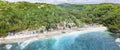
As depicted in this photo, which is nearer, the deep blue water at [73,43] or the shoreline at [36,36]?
the deep blue water at [73,43]

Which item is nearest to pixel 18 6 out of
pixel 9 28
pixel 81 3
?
pixel 9 28

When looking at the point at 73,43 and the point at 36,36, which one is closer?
the point at 73,43

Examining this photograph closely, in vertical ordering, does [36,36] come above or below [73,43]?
below

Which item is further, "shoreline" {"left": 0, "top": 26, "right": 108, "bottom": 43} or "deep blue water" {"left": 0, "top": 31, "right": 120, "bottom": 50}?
"shoreline" {"left": 0, "top": 26, "right": 108, "bottom": 43}

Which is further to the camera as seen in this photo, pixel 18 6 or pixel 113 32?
pixel 18 6

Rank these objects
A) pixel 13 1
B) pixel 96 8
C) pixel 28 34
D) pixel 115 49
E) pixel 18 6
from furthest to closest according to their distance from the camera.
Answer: pixel 96 8 < pixel 13 1 < pixel 18 6 < pixel 28 34 < pixel 115 49

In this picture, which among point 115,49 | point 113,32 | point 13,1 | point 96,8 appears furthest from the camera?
point 96,8

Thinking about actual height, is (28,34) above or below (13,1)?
below

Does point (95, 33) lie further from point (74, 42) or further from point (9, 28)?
point (9, 28)
